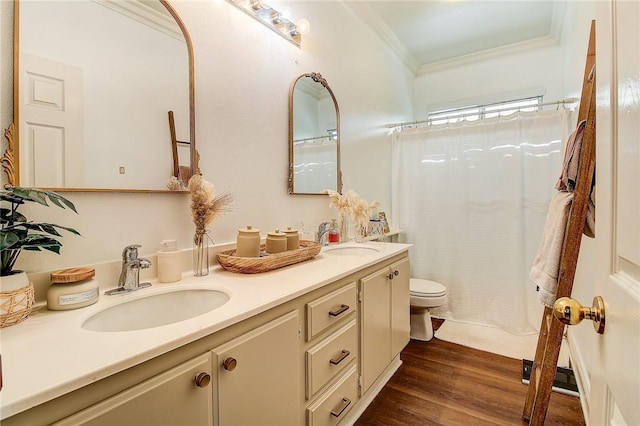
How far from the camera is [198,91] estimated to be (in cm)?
132

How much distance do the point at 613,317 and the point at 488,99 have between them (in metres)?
3.44

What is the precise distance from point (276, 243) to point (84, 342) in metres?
0.89

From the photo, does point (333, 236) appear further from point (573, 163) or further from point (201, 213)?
point (573, 163)

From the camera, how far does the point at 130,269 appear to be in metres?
1.01

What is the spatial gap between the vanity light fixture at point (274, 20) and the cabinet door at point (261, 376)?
1.49 meters

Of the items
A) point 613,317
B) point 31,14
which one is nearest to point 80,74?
point 31,14

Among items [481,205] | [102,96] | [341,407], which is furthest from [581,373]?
[102,96]

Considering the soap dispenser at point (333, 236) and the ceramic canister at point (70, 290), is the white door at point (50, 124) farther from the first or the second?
the soap dispenser at point (333, 236)

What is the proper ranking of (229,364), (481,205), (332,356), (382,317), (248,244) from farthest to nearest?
(481,205), (382,317), (248,244), (332,356), (229,364)

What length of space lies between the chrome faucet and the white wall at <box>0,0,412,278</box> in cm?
8

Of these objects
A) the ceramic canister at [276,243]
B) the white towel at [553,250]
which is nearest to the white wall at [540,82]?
the white towel at [553,250]

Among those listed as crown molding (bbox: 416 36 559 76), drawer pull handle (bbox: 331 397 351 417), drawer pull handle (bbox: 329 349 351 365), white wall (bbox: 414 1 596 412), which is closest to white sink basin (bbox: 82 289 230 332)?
drawer pull handle (bbox: 329 349 351 365)

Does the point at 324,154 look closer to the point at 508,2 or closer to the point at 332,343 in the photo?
the point at 332,343

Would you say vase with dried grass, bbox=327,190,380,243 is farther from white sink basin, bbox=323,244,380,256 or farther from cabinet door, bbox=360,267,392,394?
cabinet door, bbox=360,267,392,394
